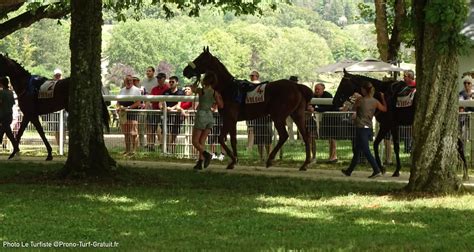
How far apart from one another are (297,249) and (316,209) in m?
3.14

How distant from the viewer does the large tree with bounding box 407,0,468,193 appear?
13.3m

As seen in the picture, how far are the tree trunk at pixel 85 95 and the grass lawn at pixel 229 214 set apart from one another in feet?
1.55

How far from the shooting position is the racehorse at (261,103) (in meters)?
18.3

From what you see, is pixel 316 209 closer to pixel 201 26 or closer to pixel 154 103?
pixel 154 103

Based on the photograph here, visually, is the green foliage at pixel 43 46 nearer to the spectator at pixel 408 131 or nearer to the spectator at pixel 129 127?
the spectator at pixel 129 127

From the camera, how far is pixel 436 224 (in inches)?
424

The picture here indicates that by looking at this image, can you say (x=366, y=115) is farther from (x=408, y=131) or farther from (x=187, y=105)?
(x=187, y=105)

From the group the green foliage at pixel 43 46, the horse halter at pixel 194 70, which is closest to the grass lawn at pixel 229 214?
the horse halter at pixel 194 70

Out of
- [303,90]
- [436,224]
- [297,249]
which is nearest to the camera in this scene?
[297,249]

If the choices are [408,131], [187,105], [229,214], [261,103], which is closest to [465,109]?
[408,131]

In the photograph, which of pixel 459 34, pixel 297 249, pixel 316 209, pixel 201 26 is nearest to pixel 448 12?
pixel 459 34

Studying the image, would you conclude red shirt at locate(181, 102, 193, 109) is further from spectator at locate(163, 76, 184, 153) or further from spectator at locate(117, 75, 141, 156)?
spectator at locate(117, 75, 141, 156)

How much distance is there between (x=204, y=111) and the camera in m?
17.8

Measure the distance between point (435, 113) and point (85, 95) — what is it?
225 inches
